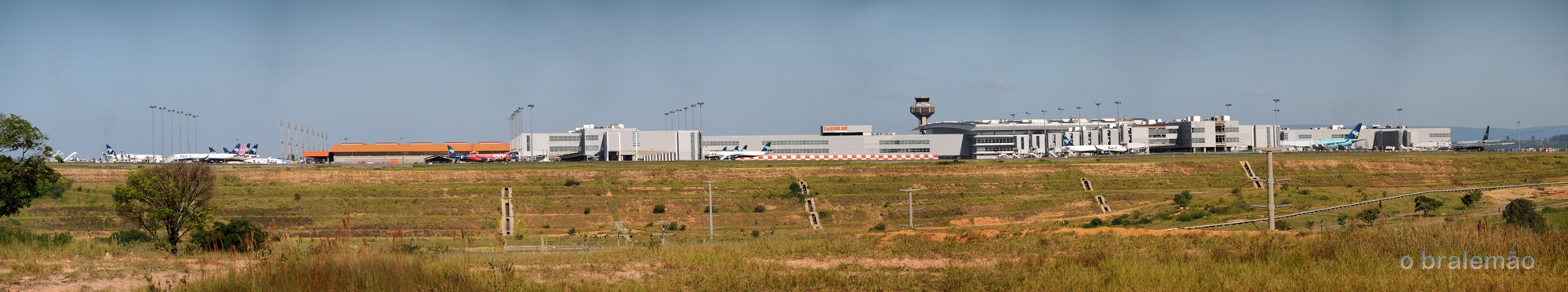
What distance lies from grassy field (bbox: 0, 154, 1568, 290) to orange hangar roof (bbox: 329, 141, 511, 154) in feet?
201

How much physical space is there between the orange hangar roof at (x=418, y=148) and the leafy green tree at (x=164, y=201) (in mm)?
105964

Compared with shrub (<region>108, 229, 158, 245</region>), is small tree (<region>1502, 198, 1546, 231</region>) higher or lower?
higher

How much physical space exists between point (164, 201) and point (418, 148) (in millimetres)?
112960

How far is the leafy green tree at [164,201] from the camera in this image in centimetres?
4228

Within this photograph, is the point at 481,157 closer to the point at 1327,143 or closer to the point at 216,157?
the point at 216,157

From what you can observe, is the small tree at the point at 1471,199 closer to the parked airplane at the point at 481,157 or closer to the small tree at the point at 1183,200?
the small tree at the point at 1183,200

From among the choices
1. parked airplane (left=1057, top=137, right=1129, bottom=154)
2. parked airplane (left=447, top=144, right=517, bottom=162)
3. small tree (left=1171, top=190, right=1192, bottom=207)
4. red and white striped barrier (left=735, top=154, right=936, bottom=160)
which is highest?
parked airplane (left=447, top=144, right=517, bottom=162)

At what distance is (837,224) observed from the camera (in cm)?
6334

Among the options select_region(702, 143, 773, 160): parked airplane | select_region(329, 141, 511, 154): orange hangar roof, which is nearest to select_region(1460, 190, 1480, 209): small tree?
select_region(702, 143, 773, 160): parked airplane

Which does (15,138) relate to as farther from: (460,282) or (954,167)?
(954,167)

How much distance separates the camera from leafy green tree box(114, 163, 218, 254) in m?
Answer: 42.3

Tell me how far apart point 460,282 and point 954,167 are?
74.1 meters

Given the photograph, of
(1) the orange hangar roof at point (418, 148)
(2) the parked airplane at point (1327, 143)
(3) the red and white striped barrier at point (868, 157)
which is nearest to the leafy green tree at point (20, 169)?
(3) the red and white striped barrier at point (868, 157)

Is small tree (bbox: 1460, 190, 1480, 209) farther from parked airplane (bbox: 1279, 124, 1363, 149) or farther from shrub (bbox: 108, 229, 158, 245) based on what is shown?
parked airplane (bbox: 1279, 124, 1363, 149)
